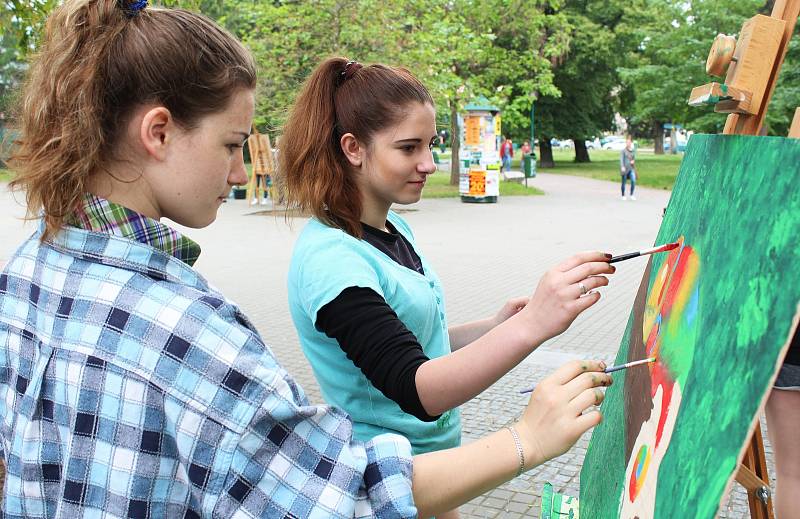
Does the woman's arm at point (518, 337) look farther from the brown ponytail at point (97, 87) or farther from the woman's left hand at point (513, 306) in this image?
the brown ponytail at point (97, 87)

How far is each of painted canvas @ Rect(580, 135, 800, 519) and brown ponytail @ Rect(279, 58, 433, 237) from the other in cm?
70

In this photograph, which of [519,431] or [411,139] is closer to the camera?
[519,431]

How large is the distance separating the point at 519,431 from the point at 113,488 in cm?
61

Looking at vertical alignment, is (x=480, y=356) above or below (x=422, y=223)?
above

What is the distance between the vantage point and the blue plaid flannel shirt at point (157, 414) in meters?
1.01

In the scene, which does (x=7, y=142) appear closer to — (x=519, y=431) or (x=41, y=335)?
(x=41, y=335)

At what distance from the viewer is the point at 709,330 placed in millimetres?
1114

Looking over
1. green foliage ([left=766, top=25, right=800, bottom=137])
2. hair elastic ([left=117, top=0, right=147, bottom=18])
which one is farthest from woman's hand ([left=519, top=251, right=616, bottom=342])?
green foliage ([left=766, top=25, right=800, bottom=137])

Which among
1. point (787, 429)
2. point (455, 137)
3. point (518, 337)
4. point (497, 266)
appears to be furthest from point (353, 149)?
point (455, 137)

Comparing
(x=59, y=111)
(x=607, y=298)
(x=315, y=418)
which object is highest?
(x=59, y=111)

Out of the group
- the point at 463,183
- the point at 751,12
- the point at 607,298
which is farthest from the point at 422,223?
the point at 751,12

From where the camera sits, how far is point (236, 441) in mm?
1002

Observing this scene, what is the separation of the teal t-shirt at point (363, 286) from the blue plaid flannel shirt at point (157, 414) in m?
0.46

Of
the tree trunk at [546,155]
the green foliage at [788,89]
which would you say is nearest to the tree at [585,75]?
the tree trunk at [546,155]
